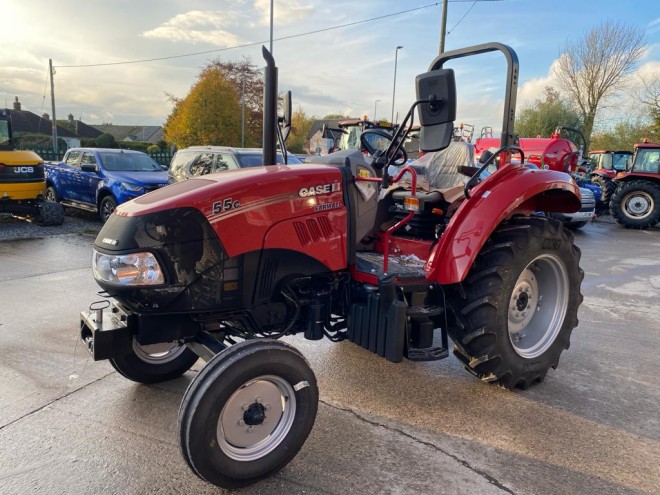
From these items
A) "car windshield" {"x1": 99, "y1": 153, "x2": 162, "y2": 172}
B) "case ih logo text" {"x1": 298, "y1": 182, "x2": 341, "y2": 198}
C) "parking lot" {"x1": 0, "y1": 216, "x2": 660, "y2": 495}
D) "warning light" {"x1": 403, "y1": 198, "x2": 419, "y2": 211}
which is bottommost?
"parking lot" {"x1": 0, "y1": 216, "x2": 660, "y2": 495}

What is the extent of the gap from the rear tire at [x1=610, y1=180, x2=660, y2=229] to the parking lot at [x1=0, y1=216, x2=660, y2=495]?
970cm

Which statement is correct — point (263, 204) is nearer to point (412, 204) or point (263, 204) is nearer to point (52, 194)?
point (412, 204)

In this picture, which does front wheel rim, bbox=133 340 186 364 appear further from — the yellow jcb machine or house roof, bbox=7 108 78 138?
house roof, bbox=7 108 78 138

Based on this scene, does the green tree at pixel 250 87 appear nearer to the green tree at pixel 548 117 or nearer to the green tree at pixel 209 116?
the green tree at pixel 209 116

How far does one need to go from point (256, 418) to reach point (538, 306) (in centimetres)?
235

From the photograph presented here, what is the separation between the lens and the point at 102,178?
383 inches

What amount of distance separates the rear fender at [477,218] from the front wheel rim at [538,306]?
23.3 inches

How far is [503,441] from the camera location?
2709mm

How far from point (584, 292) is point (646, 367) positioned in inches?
92.4

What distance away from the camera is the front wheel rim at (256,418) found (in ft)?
7.30

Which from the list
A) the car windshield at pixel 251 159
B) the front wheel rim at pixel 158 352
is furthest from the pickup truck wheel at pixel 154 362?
the car windshield at pixel 251 159

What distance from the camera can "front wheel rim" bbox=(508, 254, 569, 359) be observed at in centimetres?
343

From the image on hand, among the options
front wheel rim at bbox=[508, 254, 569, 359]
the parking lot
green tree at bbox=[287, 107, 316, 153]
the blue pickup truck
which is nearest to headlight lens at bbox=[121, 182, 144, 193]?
the blue pickup truck

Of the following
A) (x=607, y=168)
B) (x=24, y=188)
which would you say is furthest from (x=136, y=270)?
(x=607, y=168)
